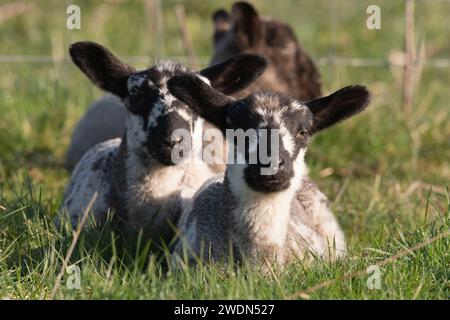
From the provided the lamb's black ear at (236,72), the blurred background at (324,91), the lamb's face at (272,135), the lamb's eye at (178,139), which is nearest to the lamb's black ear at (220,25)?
the blurred background at (324,91)

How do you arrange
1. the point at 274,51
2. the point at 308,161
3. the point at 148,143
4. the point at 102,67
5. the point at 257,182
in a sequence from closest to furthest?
1. the point at 257,182
2. the point at 148,143
3. the point at 102,67
4. the point at 308,161
5. the point at 274,51

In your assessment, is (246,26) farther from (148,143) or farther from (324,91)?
(148,143)

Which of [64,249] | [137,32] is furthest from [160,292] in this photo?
[137,32]

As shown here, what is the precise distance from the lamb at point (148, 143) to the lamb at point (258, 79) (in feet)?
6.23

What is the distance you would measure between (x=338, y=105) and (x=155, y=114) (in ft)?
3.75

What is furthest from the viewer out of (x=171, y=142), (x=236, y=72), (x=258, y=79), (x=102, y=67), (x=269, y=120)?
(x=258, y=79)

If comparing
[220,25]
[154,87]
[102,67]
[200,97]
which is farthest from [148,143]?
[220,25]

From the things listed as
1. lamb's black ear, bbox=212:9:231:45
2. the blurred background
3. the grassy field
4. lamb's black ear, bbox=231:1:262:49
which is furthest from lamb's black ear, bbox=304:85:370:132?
lamb's black ear, bbox=212:9:231:45

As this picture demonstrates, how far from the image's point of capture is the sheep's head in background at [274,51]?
8719 mm

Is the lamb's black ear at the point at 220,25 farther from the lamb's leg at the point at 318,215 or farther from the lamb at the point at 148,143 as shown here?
the lamb's leg at the point at 318,215

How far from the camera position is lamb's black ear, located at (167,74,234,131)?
5.57 m

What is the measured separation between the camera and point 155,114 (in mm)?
6066

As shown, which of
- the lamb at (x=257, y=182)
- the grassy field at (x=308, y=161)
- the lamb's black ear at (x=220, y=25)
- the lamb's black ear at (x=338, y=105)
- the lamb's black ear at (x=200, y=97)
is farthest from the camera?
the lamb's black ear at (x=220, y=25)
